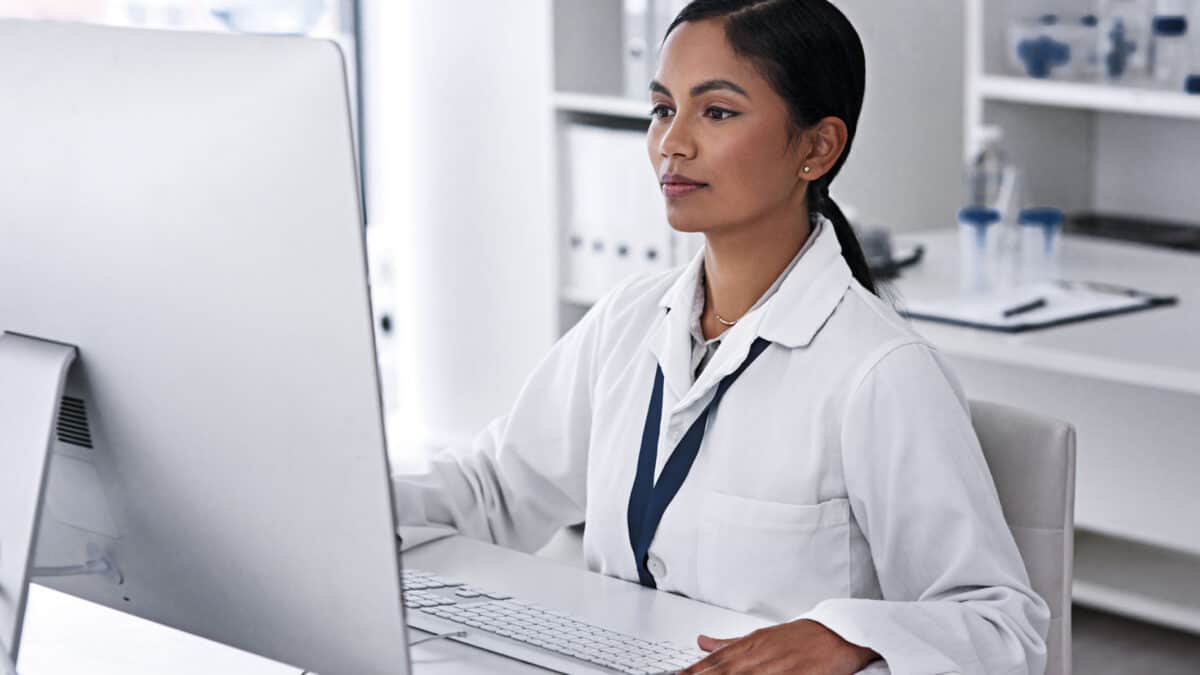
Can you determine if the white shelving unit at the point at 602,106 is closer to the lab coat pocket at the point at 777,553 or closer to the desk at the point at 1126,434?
the desk at the point at 1126,434

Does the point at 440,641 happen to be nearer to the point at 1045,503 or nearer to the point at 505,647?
the point at 505,647

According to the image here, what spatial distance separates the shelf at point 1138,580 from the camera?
2857 mm

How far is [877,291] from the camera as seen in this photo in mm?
1562

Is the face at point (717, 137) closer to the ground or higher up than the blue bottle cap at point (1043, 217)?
higher up

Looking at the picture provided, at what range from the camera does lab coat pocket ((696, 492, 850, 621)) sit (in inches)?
56.2

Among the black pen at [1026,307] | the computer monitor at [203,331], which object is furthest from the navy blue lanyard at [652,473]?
the black pen at [1026,307]

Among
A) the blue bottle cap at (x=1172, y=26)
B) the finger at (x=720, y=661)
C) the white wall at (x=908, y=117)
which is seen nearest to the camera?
the finger at (x=720, y=661)

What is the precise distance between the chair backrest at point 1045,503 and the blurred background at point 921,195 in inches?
38.2

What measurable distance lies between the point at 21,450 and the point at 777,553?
613mm

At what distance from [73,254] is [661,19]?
2354 mm

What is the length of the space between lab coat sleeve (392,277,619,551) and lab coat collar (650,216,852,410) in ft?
0.48

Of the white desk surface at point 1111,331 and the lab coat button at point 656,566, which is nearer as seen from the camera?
the lab coat button at point 656,566

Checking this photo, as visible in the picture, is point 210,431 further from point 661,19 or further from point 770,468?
point 661,19

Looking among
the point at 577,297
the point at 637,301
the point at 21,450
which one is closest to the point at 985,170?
the point at 577,297
